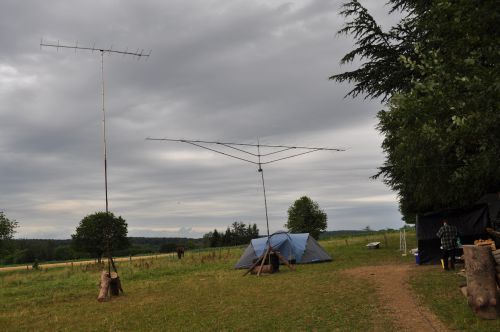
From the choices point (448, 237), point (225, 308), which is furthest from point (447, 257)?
point (225, 308)

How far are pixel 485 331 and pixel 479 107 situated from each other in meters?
3.83

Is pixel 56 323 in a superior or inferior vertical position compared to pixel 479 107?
inferior

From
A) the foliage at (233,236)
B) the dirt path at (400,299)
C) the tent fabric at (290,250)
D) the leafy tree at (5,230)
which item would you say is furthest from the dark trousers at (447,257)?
the foliage at (233,236)

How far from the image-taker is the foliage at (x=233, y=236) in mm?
120750

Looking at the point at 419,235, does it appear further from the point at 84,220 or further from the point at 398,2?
the point at 84,220

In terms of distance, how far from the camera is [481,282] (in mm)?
8477

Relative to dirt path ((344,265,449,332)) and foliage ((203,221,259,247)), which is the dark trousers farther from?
foliage ((203,221,259,247))

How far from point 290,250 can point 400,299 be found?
1427 centimetres

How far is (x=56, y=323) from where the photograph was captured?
11391 mm

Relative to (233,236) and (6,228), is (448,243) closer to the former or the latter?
(6,228)

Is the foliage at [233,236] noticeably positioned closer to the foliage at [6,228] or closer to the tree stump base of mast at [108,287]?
the foliage at [6,228]

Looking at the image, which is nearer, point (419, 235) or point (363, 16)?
point (363, 16)

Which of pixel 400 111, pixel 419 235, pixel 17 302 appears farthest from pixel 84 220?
pixel 400 111

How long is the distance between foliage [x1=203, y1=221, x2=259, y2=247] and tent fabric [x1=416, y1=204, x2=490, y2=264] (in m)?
104
